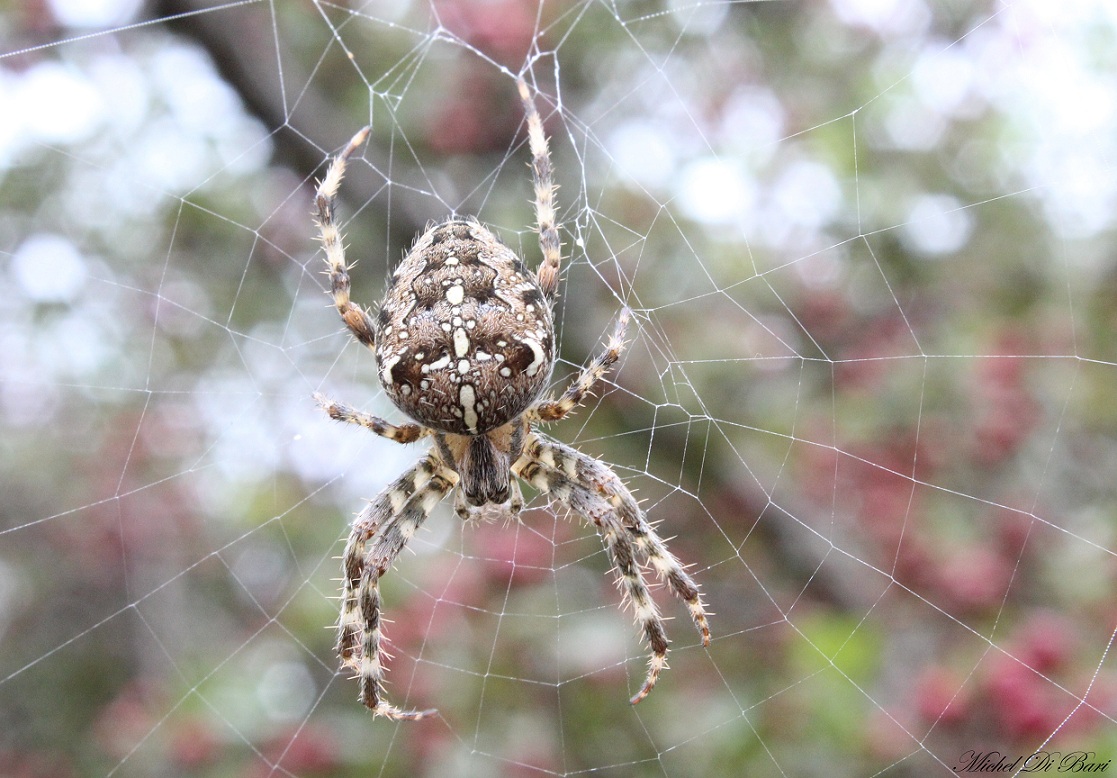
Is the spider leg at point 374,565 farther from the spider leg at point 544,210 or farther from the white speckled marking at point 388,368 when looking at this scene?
the spider leg at point 544,210

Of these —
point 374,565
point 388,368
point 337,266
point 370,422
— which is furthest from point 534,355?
point 374,565

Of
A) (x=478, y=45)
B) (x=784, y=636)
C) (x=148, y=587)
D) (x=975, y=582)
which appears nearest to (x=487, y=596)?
(x=784, y=636)

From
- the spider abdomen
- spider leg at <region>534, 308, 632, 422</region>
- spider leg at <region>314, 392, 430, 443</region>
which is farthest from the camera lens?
spider leg at <region>314, 392, 430, 443</region>

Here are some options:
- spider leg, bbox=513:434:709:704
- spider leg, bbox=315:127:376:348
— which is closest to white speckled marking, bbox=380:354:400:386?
spider leg, bbox=315:127:376:348

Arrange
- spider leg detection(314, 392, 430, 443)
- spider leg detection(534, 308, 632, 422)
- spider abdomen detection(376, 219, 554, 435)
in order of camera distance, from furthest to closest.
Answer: spider leg detection(314, 392, 430, 443) < spider leg detection(534, 308, 632, 422) < spider abdomen detection(376, 219, 554, 435)

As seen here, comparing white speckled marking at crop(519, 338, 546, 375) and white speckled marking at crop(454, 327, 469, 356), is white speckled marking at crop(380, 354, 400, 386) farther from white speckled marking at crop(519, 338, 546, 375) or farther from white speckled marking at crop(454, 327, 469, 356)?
white speckled marking at crop(519, 338, 546, 375)
